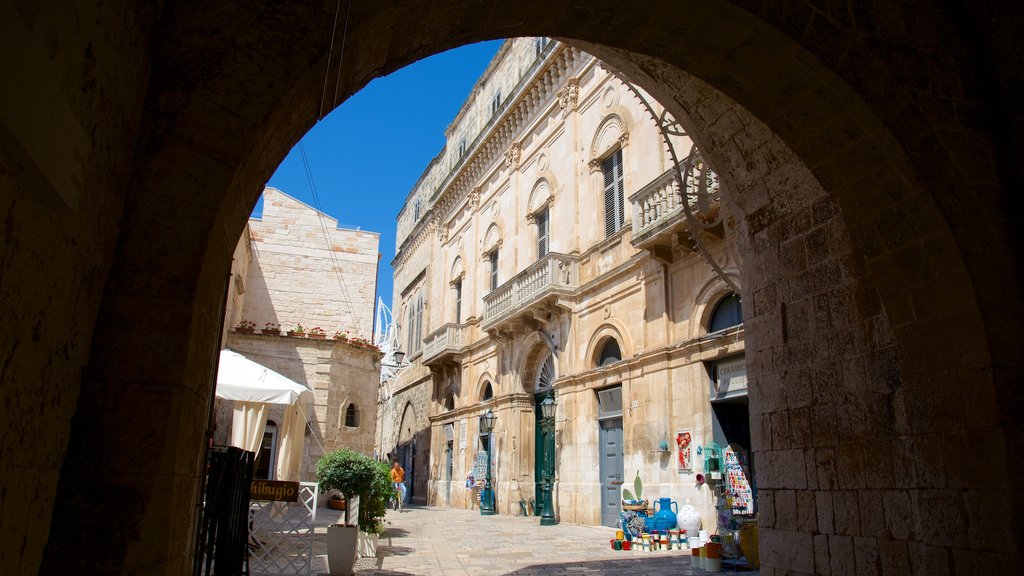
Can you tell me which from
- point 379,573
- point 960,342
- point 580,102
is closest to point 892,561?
point 960,342

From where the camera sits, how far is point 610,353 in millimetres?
15312

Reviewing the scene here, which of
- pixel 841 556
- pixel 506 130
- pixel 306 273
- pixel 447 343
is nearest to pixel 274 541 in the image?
pixel 841 556

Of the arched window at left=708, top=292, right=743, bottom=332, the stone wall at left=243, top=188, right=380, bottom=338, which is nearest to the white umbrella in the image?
the arched window at left=708, top=292, right=743, bottom=332

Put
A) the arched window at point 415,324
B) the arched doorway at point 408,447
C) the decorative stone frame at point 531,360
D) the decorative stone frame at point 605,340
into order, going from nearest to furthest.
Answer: the decorative stone frame at point 605,340, the decorative stone frame at point 531,360, the arched doorway at point 408,447, the arched window at point 415,324

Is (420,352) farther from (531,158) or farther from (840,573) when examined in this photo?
(840,573)

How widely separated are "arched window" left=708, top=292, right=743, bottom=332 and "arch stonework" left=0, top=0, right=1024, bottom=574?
19.4 ft

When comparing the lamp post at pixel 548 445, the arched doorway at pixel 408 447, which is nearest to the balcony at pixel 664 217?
the lamp post at pixel 548 445

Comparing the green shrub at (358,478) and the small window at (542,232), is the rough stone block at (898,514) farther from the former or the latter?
the small window at (542,232)

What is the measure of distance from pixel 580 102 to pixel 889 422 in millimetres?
13980

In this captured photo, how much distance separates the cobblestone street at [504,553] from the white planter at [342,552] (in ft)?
1.75

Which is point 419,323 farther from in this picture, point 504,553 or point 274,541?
point 274,541

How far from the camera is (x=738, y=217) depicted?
5906 mm

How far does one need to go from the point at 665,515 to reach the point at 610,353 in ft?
14.8

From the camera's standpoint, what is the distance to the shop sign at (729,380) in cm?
1097
